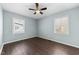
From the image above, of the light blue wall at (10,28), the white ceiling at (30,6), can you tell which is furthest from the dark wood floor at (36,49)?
the white ceiling at (30,6)

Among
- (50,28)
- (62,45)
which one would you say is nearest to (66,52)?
(62,45)

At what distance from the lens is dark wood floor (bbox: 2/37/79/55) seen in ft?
3.52

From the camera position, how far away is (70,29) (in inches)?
41.0

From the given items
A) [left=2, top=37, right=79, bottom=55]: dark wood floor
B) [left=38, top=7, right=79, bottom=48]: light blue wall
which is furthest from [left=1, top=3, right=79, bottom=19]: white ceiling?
[left=2, top=37, right=79, bottom=55]: dark wood floor

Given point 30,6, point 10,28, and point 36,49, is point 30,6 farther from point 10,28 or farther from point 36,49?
point 36,49

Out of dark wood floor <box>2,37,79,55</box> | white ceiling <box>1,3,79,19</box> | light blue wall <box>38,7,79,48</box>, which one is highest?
white ceiling <box>1,3,79,19</box>

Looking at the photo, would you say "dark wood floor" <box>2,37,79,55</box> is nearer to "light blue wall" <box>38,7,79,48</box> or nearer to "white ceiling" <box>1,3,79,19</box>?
"light blue wall" <box>38,7,79,48</box>

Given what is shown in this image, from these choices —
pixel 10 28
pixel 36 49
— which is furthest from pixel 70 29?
pixel 10 28

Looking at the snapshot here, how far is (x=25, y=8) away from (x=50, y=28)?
0.48 metres

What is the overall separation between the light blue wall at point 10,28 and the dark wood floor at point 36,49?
0.07m

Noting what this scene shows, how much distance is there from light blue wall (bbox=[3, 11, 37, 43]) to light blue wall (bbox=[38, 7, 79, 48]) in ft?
0.40

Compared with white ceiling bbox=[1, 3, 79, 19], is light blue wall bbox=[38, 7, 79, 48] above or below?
below

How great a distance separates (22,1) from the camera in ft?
3.62

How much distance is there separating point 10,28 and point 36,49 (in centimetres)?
48
